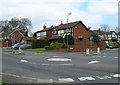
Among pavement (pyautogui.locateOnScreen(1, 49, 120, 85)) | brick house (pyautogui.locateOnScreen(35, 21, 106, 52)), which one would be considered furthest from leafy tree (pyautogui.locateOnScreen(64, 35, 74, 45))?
pavement (pyautogui.locateOnScreen(1, 49, 120, 85))

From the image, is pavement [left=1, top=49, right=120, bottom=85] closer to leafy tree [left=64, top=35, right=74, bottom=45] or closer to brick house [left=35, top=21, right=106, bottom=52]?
leafy tree [left=64, top=35, right=74, bottom=45]

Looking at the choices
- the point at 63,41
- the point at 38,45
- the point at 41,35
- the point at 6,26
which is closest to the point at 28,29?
the point at 6,26

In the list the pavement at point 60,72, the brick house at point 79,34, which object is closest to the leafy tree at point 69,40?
the brick house at point 79,34

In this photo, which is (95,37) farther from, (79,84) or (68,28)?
(79,84)

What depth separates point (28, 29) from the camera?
130625 millimetres

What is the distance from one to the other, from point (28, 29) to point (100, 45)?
6865 centimetres

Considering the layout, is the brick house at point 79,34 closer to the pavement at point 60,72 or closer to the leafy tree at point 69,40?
the leafy tree at point 69,40

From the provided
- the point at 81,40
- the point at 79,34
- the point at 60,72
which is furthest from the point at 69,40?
the point at 60,72

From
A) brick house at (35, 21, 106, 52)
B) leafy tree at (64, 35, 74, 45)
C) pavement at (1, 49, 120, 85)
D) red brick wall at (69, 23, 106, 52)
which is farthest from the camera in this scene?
brick house at (35, 21, 106, 52)

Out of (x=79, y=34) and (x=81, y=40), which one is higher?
(x=79, y=34)

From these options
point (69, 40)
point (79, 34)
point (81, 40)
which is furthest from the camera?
point (79, 34)

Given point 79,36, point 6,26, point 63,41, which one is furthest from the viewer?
point 6,26

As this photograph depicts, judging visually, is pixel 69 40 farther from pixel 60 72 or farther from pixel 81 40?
pixel 60 72

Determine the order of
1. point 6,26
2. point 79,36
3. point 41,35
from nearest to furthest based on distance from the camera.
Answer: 1. point 79,36
2. point 41,35
3. point 6,26
